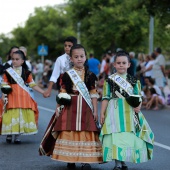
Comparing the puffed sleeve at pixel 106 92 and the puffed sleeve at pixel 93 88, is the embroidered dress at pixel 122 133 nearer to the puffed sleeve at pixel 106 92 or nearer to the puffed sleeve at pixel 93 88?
the puffed sleeve at pixel 106 92

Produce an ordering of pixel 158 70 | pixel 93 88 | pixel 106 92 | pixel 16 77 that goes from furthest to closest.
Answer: pixel 158 70, pixel 16 77, pixel 93 88, pixel 106 92

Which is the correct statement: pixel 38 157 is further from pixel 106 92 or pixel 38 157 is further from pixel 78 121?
pixel 106 92

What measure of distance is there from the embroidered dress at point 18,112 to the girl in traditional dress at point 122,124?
313 centimetres

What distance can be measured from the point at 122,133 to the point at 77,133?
55 centimetres

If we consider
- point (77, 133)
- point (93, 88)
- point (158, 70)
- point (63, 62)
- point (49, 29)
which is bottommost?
point (77, 133)

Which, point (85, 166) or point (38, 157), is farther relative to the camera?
point (38, 157)

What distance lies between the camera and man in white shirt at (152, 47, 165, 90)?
825 inches

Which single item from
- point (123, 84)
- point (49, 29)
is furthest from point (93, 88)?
point (49, 29)

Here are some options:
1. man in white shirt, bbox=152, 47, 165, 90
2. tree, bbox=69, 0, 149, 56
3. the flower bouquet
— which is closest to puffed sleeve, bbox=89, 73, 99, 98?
the flower bouquet

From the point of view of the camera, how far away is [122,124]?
8.27 meters

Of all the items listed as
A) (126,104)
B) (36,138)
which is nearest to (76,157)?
(126,104)

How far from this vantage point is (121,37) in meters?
35.4

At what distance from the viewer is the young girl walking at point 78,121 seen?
823 centimetres

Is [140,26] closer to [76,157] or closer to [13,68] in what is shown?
[13,68]
